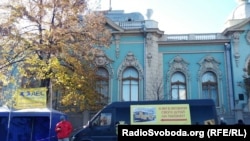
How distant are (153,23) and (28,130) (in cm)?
1549

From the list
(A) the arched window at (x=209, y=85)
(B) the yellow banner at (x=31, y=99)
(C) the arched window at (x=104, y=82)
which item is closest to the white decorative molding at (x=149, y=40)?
(C) the arched window at (x=104, y=82)

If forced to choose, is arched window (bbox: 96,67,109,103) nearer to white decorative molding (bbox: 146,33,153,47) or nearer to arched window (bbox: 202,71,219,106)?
white decorative molding (bbox: 146,33,153,47)

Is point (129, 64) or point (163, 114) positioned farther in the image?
point (129, 64)

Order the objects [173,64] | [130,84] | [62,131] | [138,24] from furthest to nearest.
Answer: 1. [138,24]
2. [173,64]
3. [130,84]
4. [62,131]

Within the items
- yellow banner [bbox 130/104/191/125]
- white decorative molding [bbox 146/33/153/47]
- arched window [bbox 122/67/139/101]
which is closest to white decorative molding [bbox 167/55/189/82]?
white decorative molding [bbox 146/33/153/47]

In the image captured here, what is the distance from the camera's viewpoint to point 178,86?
86.6 feet

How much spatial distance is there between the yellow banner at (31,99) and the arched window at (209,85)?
50.4 feet

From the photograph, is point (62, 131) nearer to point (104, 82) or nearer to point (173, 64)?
point (104, 82)

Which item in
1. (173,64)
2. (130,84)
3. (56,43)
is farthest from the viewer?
(173,64)

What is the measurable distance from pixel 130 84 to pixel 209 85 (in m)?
7.14

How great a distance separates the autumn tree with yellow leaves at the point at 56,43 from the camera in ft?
56.9

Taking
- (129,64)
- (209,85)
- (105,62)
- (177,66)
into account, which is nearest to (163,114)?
(129,64)

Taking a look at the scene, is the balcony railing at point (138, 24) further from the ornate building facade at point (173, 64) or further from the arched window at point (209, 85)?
the arched window at point (209, 85)

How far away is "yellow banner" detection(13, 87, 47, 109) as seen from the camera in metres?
15.7
